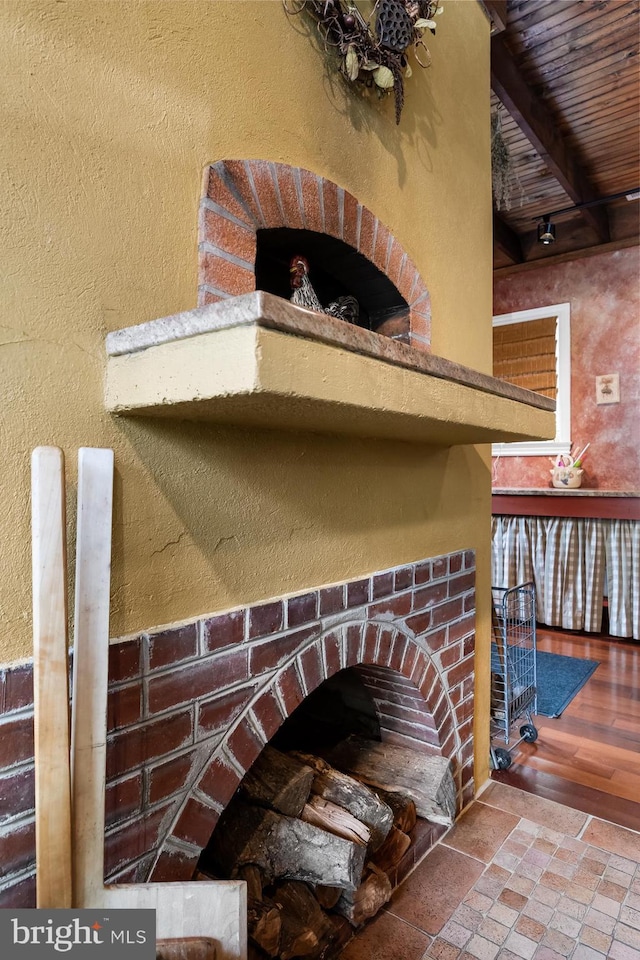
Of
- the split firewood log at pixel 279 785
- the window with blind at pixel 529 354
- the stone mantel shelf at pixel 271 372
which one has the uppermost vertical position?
the window with blind at pixel 529 354

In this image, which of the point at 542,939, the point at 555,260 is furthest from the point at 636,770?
the point at 555,260

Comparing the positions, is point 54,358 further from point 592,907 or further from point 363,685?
point 592,907

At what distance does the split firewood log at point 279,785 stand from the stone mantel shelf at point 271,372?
0.79m

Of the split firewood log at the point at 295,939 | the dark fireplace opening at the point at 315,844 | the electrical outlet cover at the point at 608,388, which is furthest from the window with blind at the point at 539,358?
the split firewood log at the point at 295,939

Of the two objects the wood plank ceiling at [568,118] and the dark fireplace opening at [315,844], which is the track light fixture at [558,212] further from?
the dark fireplace opening at [315,844]

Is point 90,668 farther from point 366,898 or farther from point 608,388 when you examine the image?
point 608,388

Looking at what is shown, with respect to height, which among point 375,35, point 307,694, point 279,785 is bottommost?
point 279,785

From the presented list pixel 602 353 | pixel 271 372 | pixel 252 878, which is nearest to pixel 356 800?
pixel 252 878

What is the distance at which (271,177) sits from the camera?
1.01 m

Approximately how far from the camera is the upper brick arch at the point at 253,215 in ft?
2.97

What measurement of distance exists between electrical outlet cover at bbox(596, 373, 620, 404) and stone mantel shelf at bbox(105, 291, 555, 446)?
143 inches

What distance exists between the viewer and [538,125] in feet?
9.56

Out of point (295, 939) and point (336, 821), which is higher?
point (336, 821)

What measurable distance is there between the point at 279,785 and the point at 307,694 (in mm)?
262
